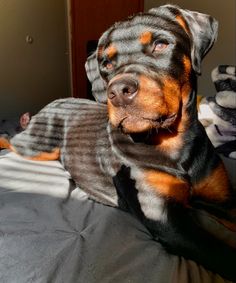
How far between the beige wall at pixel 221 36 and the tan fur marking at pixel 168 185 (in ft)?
8.88

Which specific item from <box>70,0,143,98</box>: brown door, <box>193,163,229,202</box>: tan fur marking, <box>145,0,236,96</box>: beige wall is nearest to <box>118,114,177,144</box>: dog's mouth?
<box>193,163,229,202</box>: tan fur marking

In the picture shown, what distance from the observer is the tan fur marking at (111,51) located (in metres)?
1.46

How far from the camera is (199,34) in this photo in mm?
1404

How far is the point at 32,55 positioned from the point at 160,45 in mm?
2546

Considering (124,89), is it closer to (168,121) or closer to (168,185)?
(168,121)

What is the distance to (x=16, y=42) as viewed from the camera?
132 inches

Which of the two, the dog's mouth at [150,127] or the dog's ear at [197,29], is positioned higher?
the dog's ear at [197,29]

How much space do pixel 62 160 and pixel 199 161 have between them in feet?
2.75

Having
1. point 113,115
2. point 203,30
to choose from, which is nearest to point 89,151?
point 113,115

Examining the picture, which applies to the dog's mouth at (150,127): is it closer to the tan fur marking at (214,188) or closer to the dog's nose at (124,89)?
the dog's nose at (124,89)

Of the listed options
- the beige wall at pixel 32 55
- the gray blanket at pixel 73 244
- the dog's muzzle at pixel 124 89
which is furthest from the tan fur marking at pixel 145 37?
the beige wall at pixel 32 55

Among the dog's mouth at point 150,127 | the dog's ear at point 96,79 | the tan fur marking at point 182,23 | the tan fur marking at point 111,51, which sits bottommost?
the dog's mouth at point 150,127

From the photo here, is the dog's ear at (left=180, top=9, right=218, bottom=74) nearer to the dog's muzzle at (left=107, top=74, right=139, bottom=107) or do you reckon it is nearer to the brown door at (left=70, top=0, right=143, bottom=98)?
the dog's muzzle at (left=107, top=74, right=139, bottom=107)

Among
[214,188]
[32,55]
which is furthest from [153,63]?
[32,55]
